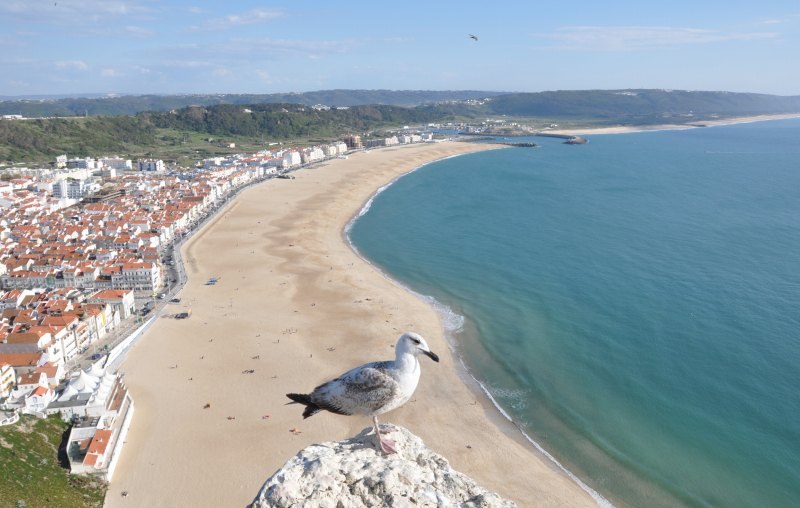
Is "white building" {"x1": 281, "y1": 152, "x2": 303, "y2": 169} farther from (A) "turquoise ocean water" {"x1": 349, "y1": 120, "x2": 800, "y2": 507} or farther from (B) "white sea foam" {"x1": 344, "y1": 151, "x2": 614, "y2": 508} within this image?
(B) "white sea foam" {"x1": 344, "y1": 151, "x2": 614, "y2": 508}

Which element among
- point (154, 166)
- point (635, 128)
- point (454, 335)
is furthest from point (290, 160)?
point (635, 128)

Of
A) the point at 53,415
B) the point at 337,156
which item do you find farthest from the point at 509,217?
the point at 337,156

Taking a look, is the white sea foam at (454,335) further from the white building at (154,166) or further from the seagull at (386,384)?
the white building at (154,166)

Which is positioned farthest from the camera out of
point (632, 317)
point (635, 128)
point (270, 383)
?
point (635, 128)

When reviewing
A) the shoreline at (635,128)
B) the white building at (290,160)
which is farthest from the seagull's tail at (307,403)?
the shoreline at (635,128)

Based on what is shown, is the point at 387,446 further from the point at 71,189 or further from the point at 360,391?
the point at 71,189

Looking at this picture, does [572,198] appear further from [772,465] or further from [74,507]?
[74,507]
